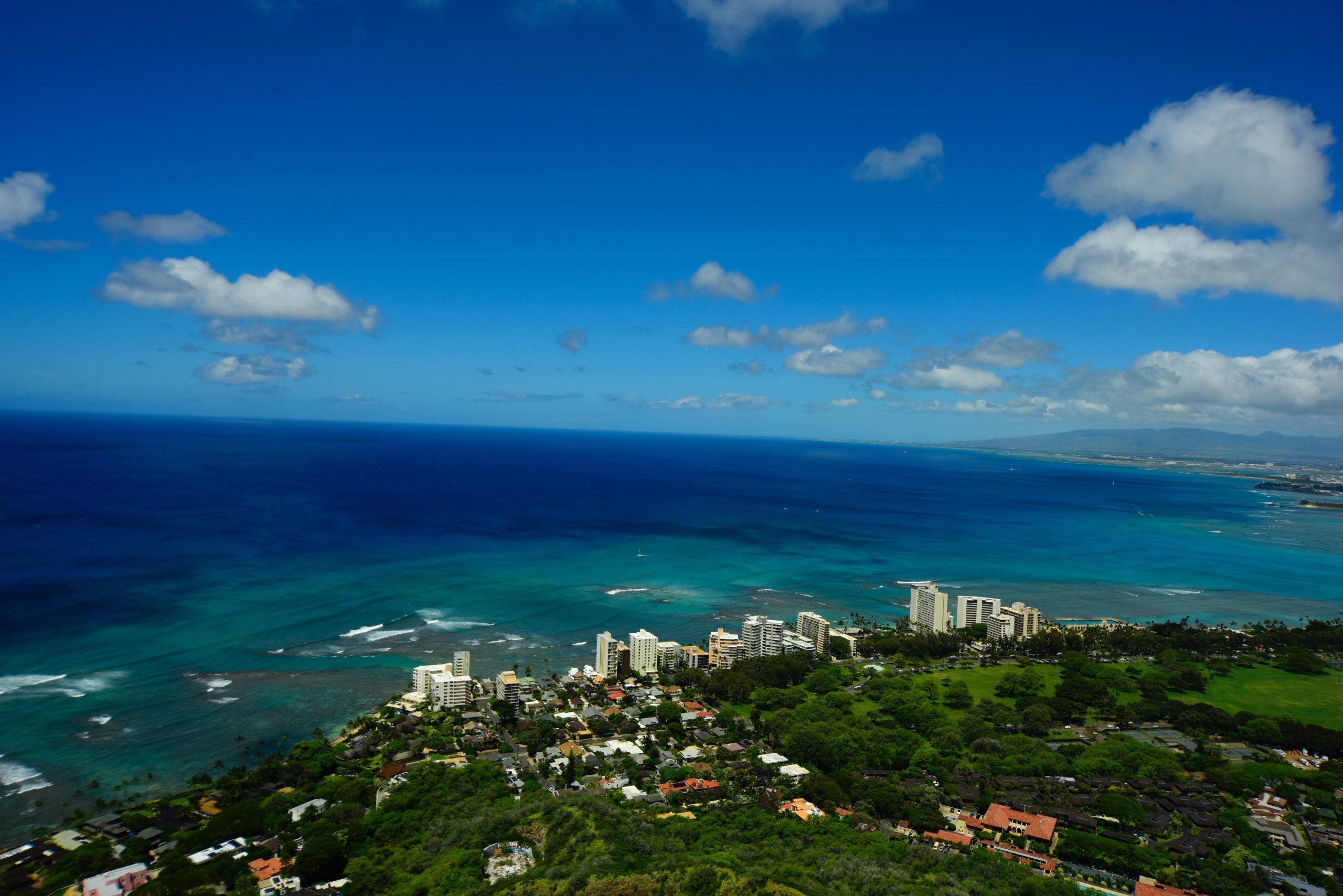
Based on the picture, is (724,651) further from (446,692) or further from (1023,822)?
(1023,822)

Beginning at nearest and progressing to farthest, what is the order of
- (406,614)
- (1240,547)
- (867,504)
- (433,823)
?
(433,823), (406,614), (1240,547), (867,504)

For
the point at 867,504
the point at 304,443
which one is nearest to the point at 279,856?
the point at 867,504

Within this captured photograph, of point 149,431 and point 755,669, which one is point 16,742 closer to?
point 755,669

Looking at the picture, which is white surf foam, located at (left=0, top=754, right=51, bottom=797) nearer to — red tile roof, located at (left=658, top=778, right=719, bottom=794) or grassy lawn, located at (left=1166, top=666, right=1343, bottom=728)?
red tile roof, located at (left=658, top=778, right=719, bottom=794)

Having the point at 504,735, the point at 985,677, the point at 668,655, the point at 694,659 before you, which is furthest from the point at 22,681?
the point at 985,677

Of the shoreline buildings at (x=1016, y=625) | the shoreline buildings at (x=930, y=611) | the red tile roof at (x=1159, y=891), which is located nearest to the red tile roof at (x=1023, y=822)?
the red tile roof at (x=1159, y=891)

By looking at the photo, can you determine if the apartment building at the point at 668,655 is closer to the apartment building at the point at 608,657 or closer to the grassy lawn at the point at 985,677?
the apartment building at the point at 608,657

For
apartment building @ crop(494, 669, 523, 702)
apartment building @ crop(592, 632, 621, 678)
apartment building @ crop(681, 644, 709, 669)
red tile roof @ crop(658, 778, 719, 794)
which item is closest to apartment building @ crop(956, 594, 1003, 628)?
apartment building @ crop(681, 644, 709, 669)
